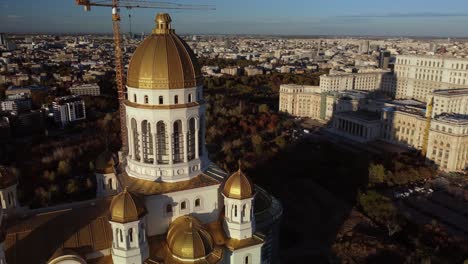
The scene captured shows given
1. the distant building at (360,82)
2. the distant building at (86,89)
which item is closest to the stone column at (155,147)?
the distant building at (360,82)

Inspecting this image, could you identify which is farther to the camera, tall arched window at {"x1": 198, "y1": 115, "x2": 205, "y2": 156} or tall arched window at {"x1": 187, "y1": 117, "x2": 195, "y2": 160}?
tall arched window at {"x1": 198, "y1": 115, "x2": 205, "y2": 156}

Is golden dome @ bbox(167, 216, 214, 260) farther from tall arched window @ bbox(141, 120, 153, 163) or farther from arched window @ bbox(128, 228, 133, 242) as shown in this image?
tall arched window @ bbox(141, 120, 153, 163)

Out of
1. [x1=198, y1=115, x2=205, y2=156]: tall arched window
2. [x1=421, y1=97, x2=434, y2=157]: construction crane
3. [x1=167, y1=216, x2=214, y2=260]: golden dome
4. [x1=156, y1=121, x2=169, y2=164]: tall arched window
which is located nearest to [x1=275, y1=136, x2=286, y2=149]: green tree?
[x1=421, y1=97, x2=434, y2=157]: construction crane

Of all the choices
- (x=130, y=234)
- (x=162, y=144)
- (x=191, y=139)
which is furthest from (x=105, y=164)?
(x=130, y=234)

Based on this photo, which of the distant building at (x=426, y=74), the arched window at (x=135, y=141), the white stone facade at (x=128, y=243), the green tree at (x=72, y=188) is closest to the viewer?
the white stone facade at (x=128, y=243)

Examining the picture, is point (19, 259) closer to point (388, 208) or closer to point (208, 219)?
point (208, 219)

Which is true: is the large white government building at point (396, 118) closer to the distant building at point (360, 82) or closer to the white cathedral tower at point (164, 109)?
the distant building at point (360, 82)
